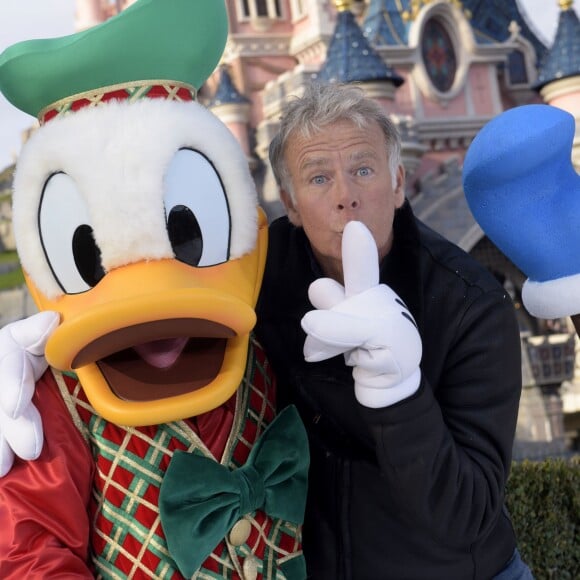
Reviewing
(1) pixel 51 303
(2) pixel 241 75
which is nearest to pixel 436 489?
(1) pixel 51 303

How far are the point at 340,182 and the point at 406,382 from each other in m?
0.44

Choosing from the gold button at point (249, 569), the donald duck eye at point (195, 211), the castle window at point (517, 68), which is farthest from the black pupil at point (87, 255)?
the castle window at point (517, 68)

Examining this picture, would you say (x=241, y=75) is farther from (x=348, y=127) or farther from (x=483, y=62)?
(x=348, y=127)

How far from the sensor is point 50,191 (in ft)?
5.93

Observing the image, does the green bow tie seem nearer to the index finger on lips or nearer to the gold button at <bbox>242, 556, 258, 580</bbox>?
the gold button at <bbox>242, 556, 258, 580</bbox>

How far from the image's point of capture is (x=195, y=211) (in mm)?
1810

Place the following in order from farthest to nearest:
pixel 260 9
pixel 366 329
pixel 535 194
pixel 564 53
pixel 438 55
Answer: pixel 260 9 → pixel 438 55 → pixel 564 53 → pixel 535 194 → pixel 366 329

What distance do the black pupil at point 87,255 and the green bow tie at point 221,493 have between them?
0.36m

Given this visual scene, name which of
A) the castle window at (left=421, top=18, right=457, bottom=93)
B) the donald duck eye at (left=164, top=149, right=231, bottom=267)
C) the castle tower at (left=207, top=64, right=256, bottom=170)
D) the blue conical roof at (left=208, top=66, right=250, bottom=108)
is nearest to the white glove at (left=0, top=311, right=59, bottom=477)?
the donald duck eye at (left=164, top=149, right=231, bottom=267)

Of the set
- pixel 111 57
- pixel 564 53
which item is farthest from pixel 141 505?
pixel 564 53

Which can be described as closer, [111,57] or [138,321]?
[138,321]

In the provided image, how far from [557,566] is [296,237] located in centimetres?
239

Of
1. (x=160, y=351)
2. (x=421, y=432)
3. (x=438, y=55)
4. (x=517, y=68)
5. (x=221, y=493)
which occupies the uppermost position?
(x=160, y=351)

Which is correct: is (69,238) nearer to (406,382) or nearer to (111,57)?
(111,57)
